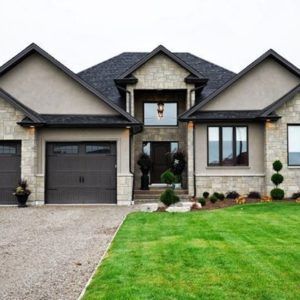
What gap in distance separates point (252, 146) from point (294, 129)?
192cm

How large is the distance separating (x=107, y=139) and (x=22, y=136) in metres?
3.44

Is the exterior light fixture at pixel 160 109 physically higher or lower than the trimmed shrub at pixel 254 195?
higher

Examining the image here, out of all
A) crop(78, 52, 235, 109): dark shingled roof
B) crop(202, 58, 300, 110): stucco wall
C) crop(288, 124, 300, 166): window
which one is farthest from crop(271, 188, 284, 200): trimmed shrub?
crop(78, 52, 235, 109): dark shingled roof

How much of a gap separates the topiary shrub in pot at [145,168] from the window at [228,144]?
3233 mm

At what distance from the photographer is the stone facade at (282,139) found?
19562 mm

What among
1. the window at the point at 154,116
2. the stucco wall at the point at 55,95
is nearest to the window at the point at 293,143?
the window at the point at 154,116

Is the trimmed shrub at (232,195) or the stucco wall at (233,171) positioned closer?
the trimmed shrub at (232,195)

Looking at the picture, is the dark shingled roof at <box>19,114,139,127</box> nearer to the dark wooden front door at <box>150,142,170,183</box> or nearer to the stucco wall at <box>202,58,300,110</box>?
the stucco wall at <box>202,58,300,110</box>

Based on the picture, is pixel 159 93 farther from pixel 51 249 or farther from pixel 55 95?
pixel 51 249

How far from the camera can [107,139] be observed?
19359 millimetres

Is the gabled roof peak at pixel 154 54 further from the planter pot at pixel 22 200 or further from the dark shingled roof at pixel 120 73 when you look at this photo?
the planter pot at pixel 22 200

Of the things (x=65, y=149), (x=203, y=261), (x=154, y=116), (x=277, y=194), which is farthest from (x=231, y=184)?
(x=203, y=261)

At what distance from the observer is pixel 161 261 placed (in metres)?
7.54

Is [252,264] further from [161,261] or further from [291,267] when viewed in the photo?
[161,261]
